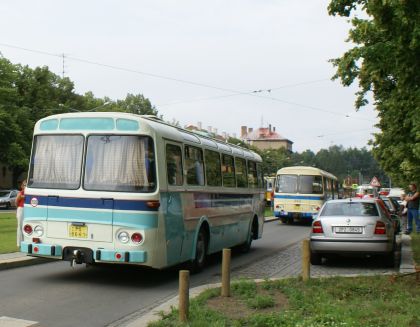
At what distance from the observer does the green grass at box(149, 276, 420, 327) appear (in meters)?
6.49

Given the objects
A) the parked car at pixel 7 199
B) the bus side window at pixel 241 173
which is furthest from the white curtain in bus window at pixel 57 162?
the parked car at pixel 7 199

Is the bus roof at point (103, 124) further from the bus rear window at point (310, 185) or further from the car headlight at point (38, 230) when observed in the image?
the bus rear window at point (310, 185)

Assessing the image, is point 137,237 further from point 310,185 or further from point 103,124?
point 310,185

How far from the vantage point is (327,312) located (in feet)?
22.7

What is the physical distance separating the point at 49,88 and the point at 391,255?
47.4 metres

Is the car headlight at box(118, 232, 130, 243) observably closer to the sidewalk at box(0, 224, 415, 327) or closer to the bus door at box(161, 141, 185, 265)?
the bus door at box(161, 141, 185, 265)

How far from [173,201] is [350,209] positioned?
468 cm

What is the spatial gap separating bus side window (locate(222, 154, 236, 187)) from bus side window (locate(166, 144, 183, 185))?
291cm

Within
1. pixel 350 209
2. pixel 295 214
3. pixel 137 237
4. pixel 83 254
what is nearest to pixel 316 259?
pixel 350 209

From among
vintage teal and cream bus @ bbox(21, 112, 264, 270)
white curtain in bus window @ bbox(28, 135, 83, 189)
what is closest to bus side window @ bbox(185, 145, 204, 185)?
vintage teal and cream bus @ bbox(21, 112, 264, 270)

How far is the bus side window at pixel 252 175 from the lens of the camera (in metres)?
15.9

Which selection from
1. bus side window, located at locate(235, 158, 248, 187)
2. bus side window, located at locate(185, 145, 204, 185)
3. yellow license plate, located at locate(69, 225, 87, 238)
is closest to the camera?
yellow license plate, located at locate(69, 225, 87, 238)

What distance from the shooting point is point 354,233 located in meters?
12.3

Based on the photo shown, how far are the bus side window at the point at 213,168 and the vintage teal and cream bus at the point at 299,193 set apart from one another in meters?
17.0
